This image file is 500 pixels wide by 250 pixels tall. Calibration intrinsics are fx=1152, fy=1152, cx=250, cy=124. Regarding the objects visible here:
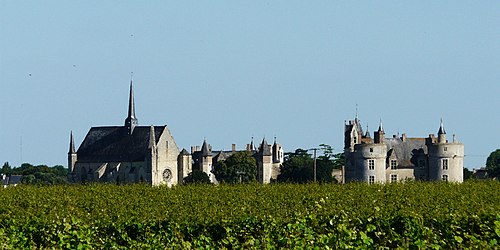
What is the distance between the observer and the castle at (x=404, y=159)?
112 metres

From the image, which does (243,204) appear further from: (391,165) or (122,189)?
(391,165)

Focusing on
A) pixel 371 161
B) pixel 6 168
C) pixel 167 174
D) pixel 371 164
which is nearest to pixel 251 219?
pixel 371 161

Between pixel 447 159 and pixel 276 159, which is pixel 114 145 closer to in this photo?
pixel 276 159

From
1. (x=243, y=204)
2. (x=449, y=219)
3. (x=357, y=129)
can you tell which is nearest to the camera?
(x=449, y=219)

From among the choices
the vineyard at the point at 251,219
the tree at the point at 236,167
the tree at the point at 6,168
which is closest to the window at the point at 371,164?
the tree at the point at 236,167

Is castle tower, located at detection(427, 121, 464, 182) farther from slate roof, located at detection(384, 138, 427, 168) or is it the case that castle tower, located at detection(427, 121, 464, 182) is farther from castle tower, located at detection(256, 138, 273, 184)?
castle tower, located at detection(256, 138, 273, 184)

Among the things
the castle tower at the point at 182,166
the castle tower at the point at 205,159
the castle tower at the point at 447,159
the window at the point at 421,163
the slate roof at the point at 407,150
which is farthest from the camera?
the castle tower at the point at 205,159

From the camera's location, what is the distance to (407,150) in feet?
390

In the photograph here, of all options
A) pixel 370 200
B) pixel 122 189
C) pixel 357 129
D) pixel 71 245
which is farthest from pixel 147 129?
pixel 71 245

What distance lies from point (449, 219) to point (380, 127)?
298 ft

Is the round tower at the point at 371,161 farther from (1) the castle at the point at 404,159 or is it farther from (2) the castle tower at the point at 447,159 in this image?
(2) the castle tower at the point at 447,159

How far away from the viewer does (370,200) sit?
32.1 m

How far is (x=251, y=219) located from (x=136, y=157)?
115 metres

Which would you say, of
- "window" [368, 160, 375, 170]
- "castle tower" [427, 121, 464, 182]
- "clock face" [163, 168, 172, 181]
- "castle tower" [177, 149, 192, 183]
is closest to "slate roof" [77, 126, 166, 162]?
"clock face" [163, 168, 172, 181]
